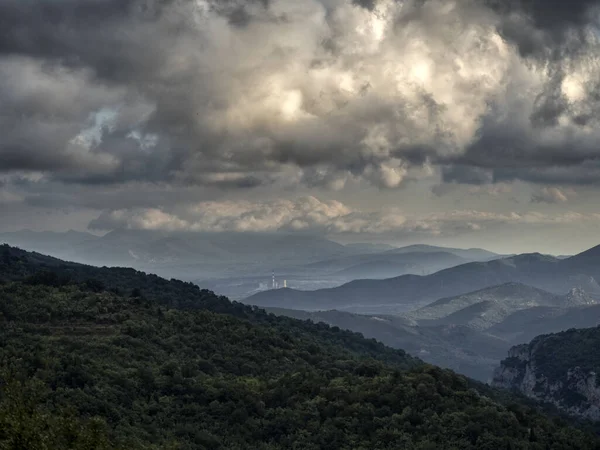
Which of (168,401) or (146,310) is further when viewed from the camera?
(146,310)

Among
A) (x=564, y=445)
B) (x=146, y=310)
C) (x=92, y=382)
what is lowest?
(x=564, y=445)

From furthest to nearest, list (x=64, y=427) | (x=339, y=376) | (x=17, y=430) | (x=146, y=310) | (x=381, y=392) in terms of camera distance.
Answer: (x=146, y=310) < (x=339, y=376) < (x=381, y=392) < (x=64, y=427) < (x=17, y=430)

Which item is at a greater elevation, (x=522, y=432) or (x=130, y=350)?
(x=130, y=350)

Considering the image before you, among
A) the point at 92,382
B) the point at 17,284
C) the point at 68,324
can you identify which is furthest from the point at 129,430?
the point at 17,284

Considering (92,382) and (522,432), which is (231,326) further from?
(522,432)

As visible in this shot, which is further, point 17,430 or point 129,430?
point 129,430

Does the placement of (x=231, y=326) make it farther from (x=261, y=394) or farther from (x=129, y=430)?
(x=129, y=430)

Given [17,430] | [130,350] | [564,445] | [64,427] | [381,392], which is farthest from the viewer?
[130,350]

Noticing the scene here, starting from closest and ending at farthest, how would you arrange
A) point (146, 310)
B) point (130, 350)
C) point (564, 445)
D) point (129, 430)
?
point (129, 430), point (564, 445), point (130, 350), point (146, 310)

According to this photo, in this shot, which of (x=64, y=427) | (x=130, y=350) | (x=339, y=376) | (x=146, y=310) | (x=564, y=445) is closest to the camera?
(x=64, y=427)

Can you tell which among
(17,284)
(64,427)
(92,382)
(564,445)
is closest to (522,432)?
(564,445)
